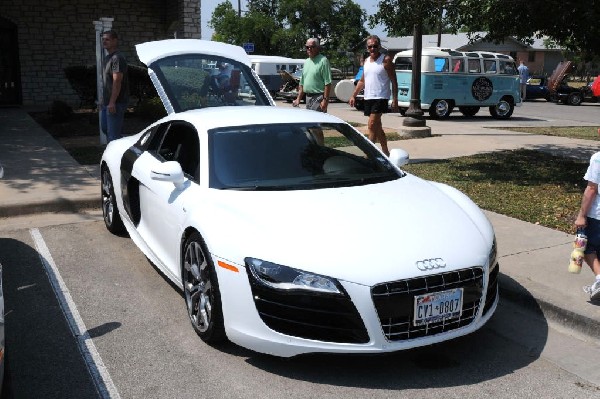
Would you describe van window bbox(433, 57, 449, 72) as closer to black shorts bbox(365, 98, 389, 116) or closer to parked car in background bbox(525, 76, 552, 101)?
black shorts bbox(365, 98, 389, 116)

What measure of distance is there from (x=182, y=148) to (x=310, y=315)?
2098mm

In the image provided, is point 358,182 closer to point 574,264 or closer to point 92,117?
point 574,264

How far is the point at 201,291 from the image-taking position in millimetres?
4004

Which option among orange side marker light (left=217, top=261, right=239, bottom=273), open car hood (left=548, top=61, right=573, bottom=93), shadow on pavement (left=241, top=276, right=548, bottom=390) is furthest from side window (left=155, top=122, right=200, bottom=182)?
open car hood (left=548, top=61, right=573, bottom=93)

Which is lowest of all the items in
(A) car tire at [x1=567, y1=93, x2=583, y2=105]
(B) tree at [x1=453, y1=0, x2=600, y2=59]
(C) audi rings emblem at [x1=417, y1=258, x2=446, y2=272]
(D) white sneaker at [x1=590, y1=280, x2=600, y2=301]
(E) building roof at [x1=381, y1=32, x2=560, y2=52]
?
(D) white sneaker at [x1=590, y1=280, x2=600, y2=301]

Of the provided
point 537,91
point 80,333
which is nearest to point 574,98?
point 537,91

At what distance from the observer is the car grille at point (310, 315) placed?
339 cm

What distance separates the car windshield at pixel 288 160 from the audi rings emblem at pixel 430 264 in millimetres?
1085

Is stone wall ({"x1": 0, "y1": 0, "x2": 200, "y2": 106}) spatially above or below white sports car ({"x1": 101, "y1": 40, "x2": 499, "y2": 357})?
above

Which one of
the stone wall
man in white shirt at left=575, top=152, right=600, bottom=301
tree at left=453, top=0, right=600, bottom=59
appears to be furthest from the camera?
A: the stone wall

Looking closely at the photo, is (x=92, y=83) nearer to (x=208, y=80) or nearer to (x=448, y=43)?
(x=208, y=80)

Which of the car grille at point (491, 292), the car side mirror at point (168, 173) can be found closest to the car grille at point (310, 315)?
the car grille at point (491, 292)

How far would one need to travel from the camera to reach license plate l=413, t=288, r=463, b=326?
11.4 feet

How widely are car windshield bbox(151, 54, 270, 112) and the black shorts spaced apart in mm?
1888
